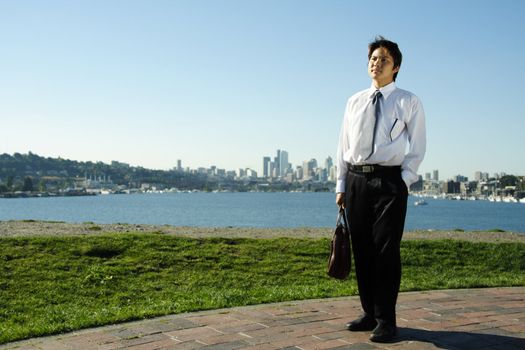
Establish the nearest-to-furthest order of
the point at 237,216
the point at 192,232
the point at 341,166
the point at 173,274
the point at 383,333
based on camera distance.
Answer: the point at 383,333, the point at 341,166, the point at 173,274, the point at 192,232, the point at 237,216

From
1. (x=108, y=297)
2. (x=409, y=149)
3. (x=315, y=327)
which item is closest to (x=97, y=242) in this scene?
(x=108, y=297)

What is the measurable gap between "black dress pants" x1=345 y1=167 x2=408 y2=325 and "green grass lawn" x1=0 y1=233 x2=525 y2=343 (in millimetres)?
1569

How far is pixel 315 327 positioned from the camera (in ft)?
14.9

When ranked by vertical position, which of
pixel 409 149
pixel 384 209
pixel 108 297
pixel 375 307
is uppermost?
pixel 409 149

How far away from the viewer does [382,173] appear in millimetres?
4250

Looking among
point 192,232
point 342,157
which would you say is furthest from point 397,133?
point 192,232

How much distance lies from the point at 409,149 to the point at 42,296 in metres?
4.99

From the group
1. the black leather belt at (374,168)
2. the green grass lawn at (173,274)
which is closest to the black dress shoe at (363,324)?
the black leather belt at (374,168)

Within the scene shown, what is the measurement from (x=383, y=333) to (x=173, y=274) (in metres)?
5.38

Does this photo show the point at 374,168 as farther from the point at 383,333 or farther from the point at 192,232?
the point at 192,232

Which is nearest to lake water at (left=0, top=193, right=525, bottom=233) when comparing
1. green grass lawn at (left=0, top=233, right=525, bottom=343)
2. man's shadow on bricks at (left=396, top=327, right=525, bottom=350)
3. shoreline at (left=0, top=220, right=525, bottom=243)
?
shoreline at (left=0, top=220, right=525, bottom=243)

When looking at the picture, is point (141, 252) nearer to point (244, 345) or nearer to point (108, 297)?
point (108, 297)

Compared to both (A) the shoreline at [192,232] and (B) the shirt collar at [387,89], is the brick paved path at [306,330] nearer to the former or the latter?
(B) the shirt collar at [387,89]

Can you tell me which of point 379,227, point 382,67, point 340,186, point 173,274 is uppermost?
point 382,67
